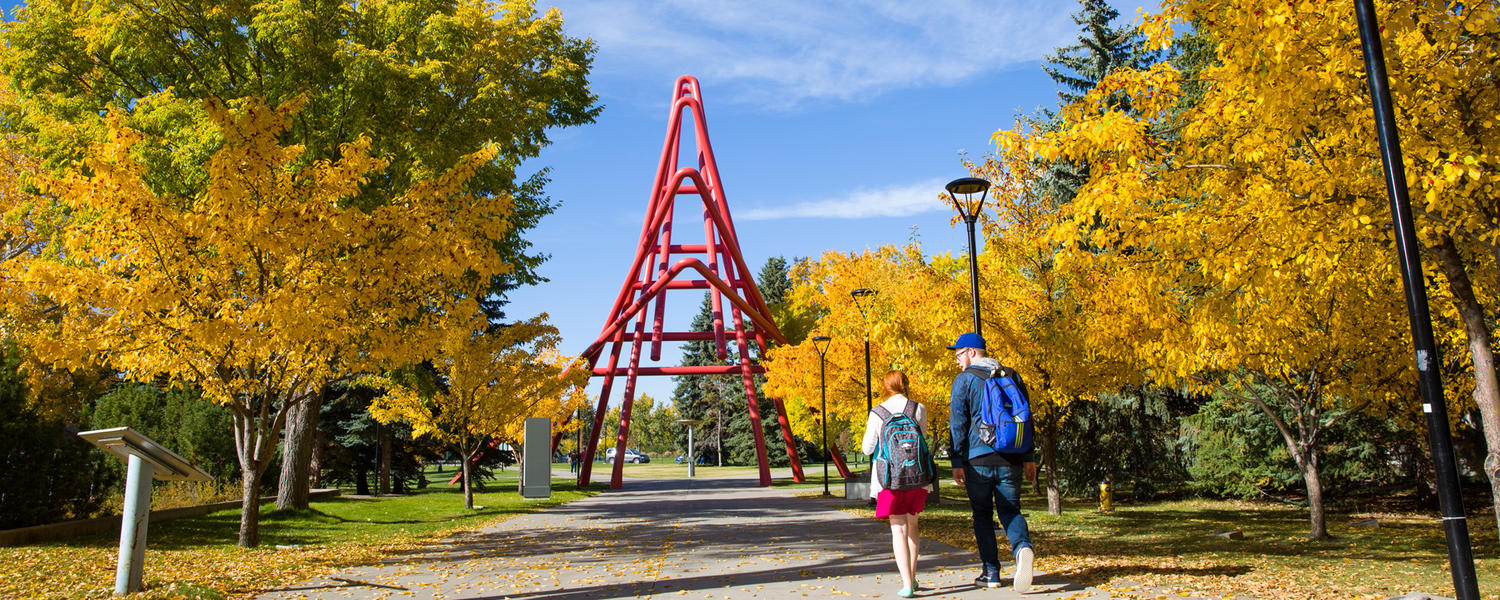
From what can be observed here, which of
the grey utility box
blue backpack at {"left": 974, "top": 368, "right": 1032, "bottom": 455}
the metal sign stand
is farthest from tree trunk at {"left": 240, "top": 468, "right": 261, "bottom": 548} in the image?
the grey utility box

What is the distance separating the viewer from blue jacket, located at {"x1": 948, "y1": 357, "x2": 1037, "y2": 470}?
601 centimetres

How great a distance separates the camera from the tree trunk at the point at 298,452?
15.8 m

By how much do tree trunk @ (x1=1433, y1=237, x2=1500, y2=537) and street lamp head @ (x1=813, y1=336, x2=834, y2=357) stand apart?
584 inches

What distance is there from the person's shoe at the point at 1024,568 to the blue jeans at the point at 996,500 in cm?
6

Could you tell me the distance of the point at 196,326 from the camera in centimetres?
868

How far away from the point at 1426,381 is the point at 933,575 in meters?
3.68

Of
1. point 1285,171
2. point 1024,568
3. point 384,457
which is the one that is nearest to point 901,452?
point 1024,568

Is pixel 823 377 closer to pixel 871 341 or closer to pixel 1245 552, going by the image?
pixel 871 341

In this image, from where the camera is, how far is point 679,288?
35.8 meters

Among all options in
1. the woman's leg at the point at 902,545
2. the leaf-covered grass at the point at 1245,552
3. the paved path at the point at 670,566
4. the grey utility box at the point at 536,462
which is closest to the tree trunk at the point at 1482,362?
the leaf-covered grass at the point at 1245,552

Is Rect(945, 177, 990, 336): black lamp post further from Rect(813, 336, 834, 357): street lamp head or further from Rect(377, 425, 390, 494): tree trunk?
Rect(377, 425, 390, 494): tree trunk

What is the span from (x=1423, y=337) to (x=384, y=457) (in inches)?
1168

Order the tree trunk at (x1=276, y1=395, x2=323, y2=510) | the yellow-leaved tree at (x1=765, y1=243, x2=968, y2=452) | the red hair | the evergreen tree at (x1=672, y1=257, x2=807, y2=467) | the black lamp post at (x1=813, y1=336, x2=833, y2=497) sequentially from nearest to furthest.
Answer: the red hair → the yellow-leaved tree at (x1=765, y1=243, x2=968, y2=452) → the tree trunk at (x1=276, y1=395, x2=323, y2=510) → the black lamp post at (x1=813, y1=336, x2=833, y2=497) → the evergreen tree at (x1=672, y1=257, x2=807, y2=467)

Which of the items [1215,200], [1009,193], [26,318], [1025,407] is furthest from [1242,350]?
[26,318]
